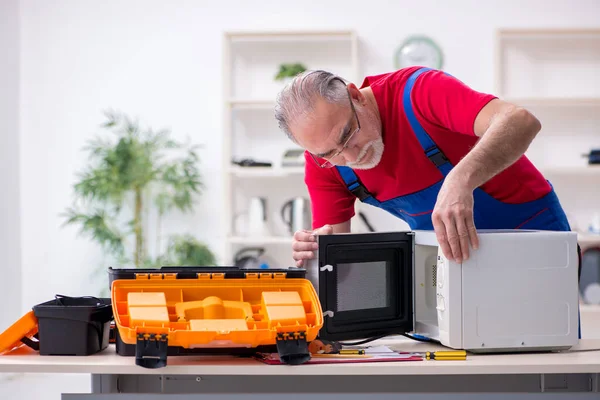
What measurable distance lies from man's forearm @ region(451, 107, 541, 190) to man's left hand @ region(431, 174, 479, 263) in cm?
2

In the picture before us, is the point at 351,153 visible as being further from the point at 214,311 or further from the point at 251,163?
the point at 251,163

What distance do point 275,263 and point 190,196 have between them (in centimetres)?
66

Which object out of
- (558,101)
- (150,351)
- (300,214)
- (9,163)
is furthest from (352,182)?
(9,163)

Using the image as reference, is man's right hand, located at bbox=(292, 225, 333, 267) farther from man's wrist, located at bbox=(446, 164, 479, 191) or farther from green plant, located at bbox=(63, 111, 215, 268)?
green plant, located at bbox=(63, 111, 215, 268)

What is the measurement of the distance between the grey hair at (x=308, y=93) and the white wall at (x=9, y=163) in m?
3.14

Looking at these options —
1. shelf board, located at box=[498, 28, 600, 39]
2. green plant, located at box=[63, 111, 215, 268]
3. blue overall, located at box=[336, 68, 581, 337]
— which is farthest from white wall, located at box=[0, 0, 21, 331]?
blue overall, located at box=[336, 68, 581, 337]

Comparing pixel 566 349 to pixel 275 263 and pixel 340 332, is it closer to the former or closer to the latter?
pixel 340 332

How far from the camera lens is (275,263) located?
4352mm

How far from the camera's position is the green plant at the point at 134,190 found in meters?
4.10

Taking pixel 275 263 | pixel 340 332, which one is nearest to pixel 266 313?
pixel 340 332

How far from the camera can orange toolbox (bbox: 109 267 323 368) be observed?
4.44 ft

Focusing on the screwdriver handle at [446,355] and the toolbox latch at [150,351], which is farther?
the screwdriver handle at [446,355]

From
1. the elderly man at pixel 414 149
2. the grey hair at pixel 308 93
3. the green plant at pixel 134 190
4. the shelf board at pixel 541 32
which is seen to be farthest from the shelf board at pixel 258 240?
the grey hair at pixel 308 93

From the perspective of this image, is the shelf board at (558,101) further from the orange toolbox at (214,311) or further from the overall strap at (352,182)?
the orange toolbox at (214,311)
